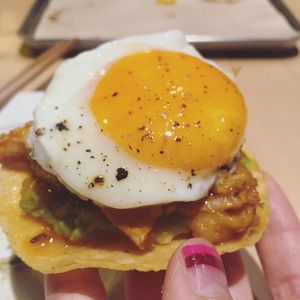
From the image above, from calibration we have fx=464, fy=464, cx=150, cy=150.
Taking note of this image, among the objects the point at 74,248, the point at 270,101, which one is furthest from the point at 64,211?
the point at 270,101

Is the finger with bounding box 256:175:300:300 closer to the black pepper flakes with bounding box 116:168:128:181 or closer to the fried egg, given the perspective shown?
the fried egg

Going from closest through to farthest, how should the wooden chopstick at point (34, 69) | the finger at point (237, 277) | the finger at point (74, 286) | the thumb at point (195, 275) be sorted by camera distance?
the thumb at point (195, 275)
the finger at point (74, 286)
the finger at point (237, 277)
the wooden chopstick at point (34, 69)

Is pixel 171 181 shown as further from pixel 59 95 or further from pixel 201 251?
pixel 59 95

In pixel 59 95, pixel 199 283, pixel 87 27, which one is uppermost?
pixel 59 95

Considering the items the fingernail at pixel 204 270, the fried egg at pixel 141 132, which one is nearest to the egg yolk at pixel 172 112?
the fried egg at pixel 141 132

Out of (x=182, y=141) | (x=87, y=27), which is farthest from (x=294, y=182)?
(x=87, y=27)

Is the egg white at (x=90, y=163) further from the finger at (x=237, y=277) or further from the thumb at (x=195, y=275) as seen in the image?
the finger at (x=237, y=277)

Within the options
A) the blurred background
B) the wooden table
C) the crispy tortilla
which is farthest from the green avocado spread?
the wooden table
